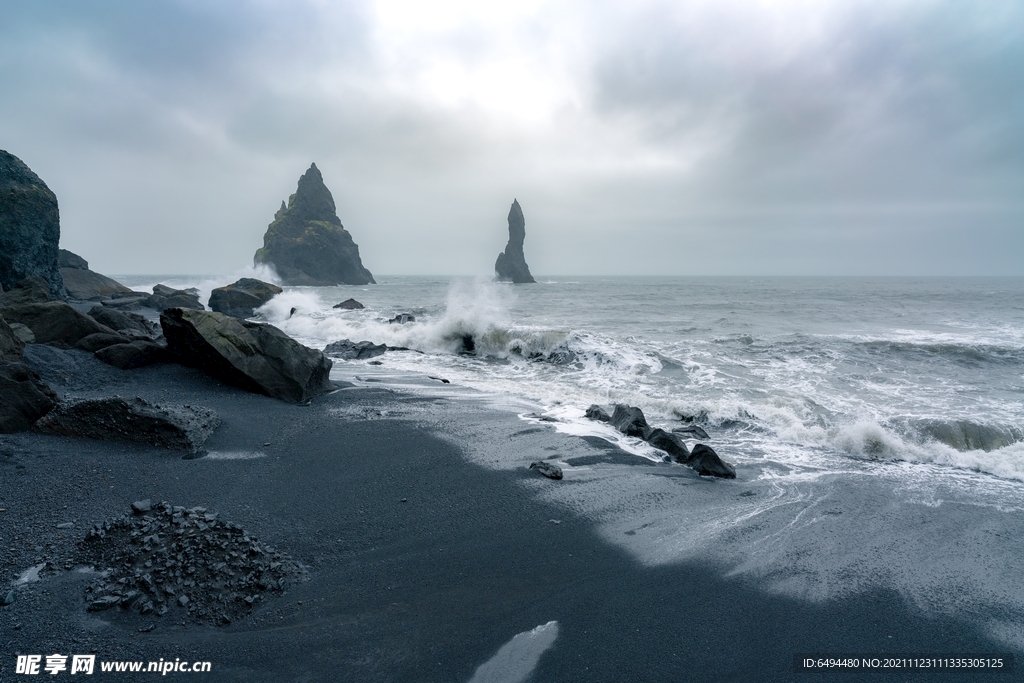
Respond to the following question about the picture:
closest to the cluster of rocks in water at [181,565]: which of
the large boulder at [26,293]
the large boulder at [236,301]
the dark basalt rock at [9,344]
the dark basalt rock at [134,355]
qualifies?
the dark basalt rock at [9,344]

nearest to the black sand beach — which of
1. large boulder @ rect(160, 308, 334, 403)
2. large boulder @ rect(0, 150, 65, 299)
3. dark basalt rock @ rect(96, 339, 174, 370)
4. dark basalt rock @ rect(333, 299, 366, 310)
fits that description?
large boulder @ rect(160, 308, 334, 403)

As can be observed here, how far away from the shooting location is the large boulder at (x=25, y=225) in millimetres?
15367

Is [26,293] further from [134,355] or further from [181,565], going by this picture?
[181,565]

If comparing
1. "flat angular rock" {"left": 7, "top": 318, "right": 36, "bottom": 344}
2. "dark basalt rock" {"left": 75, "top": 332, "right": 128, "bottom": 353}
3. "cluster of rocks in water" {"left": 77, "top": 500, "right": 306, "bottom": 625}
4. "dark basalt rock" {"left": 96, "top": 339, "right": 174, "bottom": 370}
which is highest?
"flat angular rock" {"left": 7, "top": 318, "right": 36, "bottom": 344}

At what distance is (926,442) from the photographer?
7.79 metres

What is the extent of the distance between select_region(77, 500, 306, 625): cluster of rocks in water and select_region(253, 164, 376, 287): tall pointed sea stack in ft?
281

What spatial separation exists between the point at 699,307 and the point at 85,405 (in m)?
33.9

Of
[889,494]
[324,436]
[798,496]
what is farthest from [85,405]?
[889,494]

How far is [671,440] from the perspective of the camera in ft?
22.7

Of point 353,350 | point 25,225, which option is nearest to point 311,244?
point 25,225

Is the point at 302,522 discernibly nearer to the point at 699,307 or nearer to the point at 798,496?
the point at 798,496

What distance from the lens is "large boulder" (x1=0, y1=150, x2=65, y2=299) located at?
15367 millimetres

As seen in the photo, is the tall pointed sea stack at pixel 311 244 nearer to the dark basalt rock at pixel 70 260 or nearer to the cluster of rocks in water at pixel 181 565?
the dark basalt rock at pixel 70 260

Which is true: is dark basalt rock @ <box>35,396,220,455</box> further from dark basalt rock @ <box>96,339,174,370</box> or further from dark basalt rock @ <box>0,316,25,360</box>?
dark basalt rock @ <box>96,339,174,370</box>
